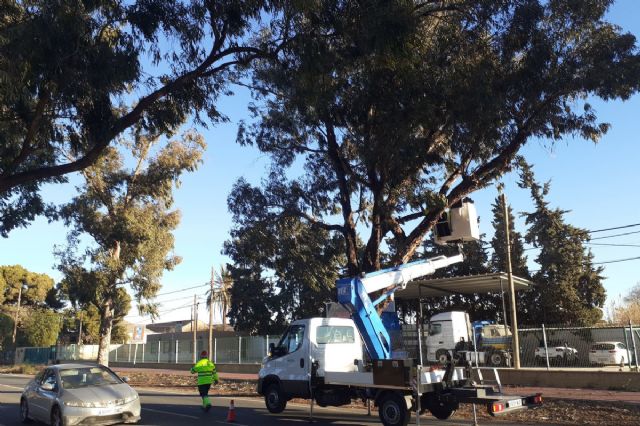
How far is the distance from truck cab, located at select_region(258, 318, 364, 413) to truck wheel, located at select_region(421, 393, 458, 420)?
200 centimetres

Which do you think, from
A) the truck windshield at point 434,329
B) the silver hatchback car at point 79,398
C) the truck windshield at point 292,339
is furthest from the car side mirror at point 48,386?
the truck windshield at point 434,329

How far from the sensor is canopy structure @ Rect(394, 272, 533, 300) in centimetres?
2725

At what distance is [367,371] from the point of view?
12.7 m

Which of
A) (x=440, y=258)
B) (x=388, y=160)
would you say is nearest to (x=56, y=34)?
(x=388, y=160)

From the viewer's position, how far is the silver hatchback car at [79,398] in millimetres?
11172

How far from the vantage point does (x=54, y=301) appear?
6856 cm

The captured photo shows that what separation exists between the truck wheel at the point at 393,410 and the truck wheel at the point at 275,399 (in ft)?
12.1

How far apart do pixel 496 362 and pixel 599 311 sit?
67.5 ft

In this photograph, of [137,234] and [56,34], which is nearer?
Result: [56,34]

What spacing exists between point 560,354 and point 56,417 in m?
20.1

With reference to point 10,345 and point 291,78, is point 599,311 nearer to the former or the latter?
point 291,78

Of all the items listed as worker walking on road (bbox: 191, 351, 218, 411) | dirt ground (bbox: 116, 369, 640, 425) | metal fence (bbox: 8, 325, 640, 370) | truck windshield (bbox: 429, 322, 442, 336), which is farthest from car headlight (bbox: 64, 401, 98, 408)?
truck windshield (bbox: 429, 322, 442, 336)

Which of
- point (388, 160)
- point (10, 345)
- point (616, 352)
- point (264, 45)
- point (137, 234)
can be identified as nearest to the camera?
point (264, 45)

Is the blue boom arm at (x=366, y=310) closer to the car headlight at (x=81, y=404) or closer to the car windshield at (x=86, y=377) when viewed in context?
the car windshield at (x=86, y=377)
